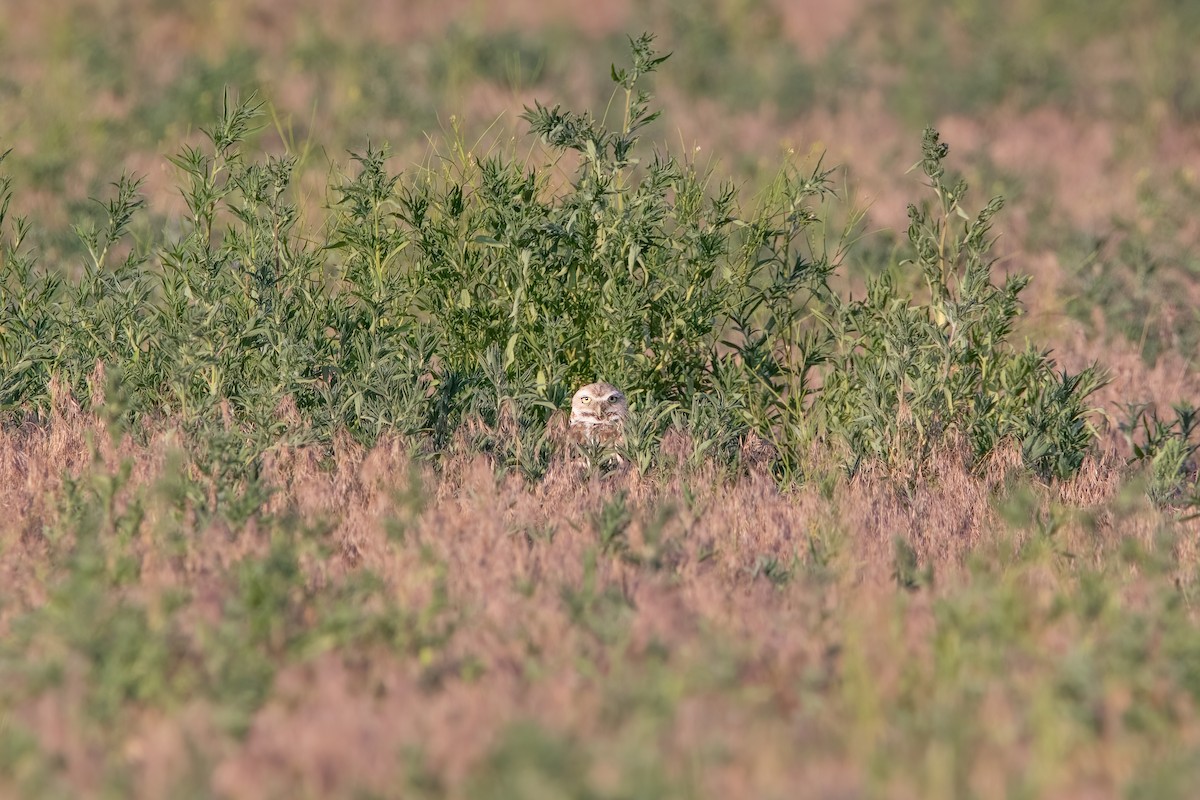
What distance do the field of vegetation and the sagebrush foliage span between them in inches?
0.8

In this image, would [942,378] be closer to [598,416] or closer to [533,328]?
[598,416]

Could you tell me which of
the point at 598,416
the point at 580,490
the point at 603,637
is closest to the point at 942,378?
the point at 598,416

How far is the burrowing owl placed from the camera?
19.4 ft

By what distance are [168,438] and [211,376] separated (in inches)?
19.7

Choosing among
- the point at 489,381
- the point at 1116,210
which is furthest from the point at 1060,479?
the point at 1116,210

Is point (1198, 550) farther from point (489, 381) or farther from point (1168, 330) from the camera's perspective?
point (1168, 330)

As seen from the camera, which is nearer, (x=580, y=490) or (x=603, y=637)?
(x=603, y=637)

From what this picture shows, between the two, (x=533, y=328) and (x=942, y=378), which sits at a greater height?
(x=533, y=328)

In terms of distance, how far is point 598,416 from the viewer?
5918 mm

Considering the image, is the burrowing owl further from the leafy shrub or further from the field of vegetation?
the leafy shrub

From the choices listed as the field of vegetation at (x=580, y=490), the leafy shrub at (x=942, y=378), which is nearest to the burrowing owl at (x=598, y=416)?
the field of vegetation at (x=580, y=490)

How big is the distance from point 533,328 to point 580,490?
0.89 m

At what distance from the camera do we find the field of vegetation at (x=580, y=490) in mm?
3775

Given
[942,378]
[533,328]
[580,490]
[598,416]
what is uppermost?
[533,328]
